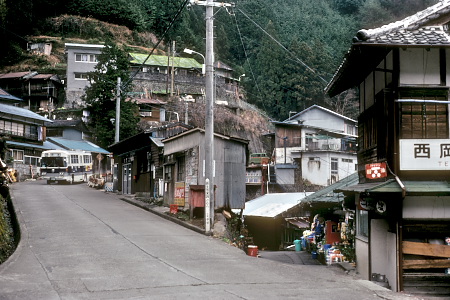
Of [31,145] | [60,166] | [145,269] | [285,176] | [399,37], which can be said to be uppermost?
[399,37]

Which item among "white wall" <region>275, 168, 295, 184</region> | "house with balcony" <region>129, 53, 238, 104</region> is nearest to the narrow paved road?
"white wall" <region>275, 168, 295, 184</region>

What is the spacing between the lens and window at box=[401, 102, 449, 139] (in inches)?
505

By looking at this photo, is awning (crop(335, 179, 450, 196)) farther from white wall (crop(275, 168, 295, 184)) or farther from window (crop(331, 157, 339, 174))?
white wall (crop(275, 168, 295, 184))

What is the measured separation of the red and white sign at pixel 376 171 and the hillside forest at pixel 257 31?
47.6 m

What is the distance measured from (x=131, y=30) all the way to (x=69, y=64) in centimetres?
1797

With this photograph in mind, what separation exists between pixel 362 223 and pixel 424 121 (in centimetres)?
422

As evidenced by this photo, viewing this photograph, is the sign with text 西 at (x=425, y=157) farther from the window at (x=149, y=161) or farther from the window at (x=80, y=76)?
the window at (x=80, y=76)

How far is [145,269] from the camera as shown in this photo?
12281mm

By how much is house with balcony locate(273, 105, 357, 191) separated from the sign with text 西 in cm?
3354

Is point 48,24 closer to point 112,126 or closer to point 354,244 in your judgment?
A: point 112,126

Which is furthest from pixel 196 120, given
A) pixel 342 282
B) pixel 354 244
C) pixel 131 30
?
pixel 342 282

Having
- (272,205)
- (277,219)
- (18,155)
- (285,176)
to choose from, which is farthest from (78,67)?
(277,219)

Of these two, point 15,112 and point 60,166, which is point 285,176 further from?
point 15,112

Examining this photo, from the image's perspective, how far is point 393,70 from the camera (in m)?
12.9
